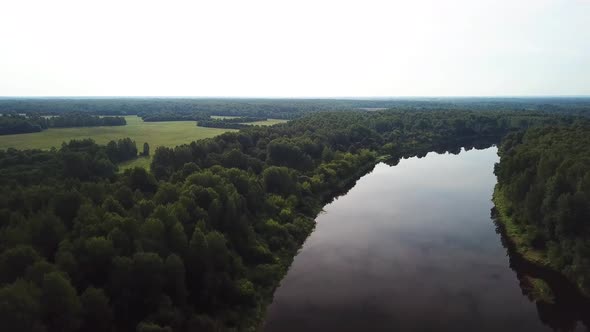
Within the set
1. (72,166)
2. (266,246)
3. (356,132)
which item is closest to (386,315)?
(266,246)

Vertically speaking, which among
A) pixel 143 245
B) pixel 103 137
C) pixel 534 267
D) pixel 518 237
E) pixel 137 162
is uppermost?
pixel 143 245

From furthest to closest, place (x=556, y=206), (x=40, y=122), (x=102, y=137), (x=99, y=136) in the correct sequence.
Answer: (x=40, y=122) < (x=99, y=136) < (x=102, y=137) < (x=556, y=206)

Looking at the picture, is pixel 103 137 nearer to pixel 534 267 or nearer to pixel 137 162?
pixel 137 162

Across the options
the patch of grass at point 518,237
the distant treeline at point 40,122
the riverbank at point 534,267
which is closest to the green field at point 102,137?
the distant treeline at point 40,122

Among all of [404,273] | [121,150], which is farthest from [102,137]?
[404,273]

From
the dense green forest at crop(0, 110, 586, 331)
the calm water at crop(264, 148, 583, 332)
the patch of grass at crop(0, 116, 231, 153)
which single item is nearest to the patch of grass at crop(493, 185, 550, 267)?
the calm water at crop(264, 148, 583, 332)

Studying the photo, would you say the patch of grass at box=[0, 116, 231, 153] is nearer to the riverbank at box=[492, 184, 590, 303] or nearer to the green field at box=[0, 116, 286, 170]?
the green field at box=[0, 116, 286, 170]
